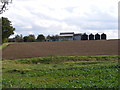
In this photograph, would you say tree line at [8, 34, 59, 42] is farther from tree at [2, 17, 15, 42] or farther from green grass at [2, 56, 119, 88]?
green grass at [2, 56, 119, 88]

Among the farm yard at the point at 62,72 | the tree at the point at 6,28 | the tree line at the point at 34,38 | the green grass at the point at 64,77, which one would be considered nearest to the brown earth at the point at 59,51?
the farm yard at the point at 62,72

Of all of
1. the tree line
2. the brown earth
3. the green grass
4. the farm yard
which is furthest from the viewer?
the tree line

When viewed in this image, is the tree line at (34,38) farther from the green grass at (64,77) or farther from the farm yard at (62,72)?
the green grass at (64,77)

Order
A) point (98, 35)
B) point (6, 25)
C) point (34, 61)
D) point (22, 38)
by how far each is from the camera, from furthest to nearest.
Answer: point (22, 38) → point (98, 35) → point (6, 25) → point (34, 61)

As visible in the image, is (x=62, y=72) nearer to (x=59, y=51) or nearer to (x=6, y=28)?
(x=59, y=51)

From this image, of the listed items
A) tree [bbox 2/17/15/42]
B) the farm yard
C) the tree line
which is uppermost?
tree [bbox 2/17/15/42]

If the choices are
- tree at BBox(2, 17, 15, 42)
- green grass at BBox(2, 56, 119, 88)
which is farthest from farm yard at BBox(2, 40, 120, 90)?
tree at BBox(2, 17, 15, 42)

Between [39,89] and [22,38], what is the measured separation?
112 meters

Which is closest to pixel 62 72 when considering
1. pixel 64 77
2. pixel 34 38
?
pixel 64 77

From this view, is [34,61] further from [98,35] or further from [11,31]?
[98,35]

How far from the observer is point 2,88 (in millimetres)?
8914

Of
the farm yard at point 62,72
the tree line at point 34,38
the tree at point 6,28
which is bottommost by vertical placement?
the farm yard at point 62,72

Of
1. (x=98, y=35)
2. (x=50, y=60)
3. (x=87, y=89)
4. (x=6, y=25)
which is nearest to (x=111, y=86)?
(x=87, y=89)

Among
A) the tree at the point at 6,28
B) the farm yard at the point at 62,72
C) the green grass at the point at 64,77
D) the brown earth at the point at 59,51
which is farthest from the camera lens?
the tree at the point at 6,28
